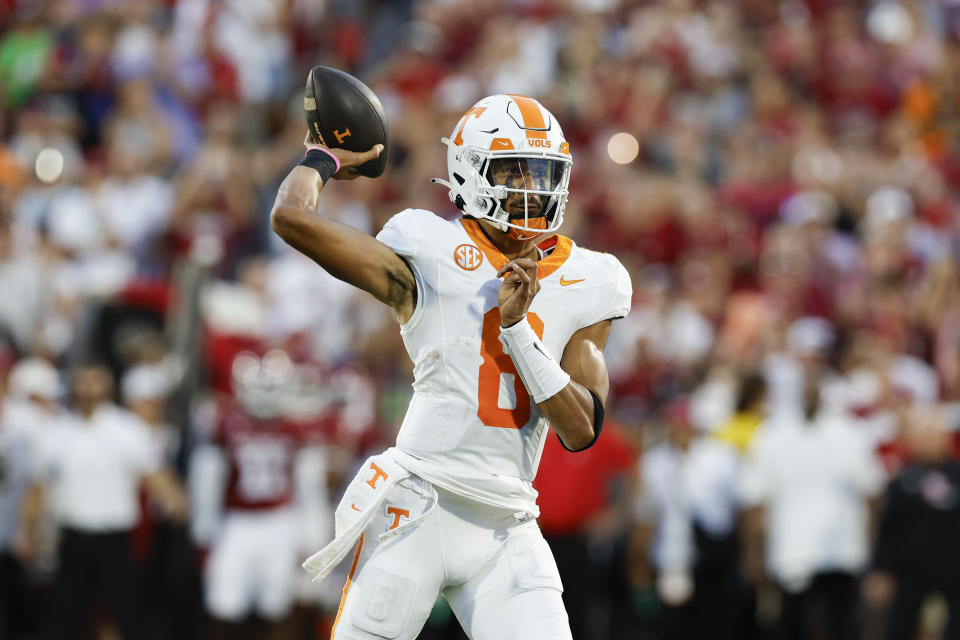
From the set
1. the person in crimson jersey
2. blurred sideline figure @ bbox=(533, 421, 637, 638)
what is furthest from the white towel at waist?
the person in crimson jersey

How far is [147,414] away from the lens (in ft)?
29.0

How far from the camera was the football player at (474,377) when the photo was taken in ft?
11.8

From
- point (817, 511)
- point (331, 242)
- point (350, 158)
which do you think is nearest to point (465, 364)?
point (331, 242)

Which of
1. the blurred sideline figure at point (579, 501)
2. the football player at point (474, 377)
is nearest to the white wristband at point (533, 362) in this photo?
the football player at point (474, 377)

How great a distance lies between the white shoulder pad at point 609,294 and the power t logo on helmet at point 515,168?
19 centimetres

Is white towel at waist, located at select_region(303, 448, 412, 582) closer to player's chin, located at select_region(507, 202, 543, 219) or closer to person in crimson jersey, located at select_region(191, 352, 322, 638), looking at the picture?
player's chin, located at select_region(507, 202, 543, 219)

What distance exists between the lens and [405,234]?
369 cm

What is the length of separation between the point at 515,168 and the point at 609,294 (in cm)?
43

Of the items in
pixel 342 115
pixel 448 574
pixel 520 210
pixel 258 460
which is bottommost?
pixel 258 460

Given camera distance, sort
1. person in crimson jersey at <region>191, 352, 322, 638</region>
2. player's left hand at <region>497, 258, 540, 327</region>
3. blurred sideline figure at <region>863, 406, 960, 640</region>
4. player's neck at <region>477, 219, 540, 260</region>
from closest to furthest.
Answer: player's left hand at <region>497, 258, 540, 327</region>
player's neck at <region>477, 219, 540, 260</region>
blurred sideline figure at <region>863, 406, 960, 640</region>
person in crimson jersey at <region>191, 352, 322, 638</region>

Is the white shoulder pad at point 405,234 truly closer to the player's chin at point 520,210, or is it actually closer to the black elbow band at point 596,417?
Result: the player's chin at point 520,210

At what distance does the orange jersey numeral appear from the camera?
146 inches

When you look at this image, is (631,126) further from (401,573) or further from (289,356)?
(401,573)

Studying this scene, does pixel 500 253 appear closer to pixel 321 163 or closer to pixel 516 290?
pixel 516 290
